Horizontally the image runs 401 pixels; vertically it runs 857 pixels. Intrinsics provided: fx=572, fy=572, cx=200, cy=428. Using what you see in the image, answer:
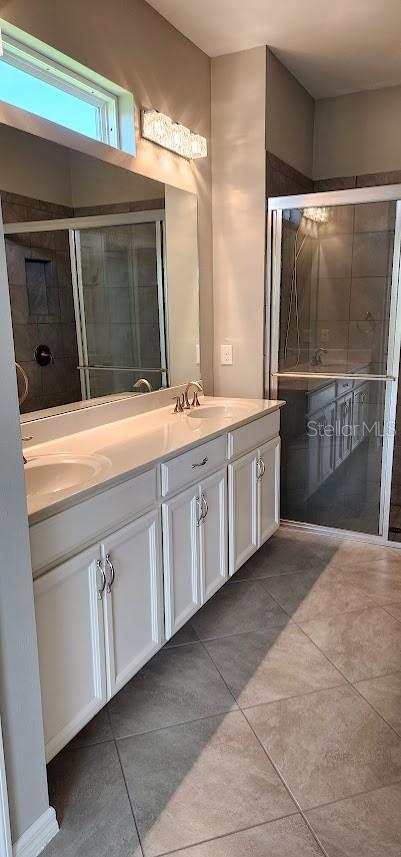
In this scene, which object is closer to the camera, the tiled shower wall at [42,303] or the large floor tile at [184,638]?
the tiled shower wall at [42,303]

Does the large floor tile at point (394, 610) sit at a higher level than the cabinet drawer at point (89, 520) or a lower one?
lower

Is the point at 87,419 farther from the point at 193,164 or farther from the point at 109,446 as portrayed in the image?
the point at 193,164

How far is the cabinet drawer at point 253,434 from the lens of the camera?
101 inches

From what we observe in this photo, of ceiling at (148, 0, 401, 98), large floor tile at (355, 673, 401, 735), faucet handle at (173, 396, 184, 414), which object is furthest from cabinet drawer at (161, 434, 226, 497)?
ceiling at (148, 0, 401, 98)

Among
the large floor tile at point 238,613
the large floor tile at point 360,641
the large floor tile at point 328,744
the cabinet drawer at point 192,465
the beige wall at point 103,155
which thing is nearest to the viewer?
the beige wall at point 103,155

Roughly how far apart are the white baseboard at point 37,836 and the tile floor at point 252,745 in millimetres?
33

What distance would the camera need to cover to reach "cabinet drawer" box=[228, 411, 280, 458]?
2.56 meters

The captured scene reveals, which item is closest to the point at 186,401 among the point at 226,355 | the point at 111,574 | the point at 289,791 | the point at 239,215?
the point at 226,355

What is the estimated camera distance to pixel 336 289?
3402mm

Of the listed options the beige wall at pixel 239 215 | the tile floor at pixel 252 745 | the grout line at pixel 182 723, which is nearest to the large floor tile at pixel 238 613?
the tile floor at pixel 252 745

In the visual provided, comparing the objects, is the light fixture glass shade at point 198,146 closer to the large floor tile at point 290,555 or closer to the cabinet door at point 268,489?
the cabinet door at point 268,489

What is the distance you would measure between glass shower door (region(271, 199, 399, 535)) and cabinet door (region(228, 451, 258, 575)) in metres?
0.72

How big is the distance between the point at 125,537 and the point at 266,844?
0.89m

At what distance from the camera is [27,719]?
1.35 m
